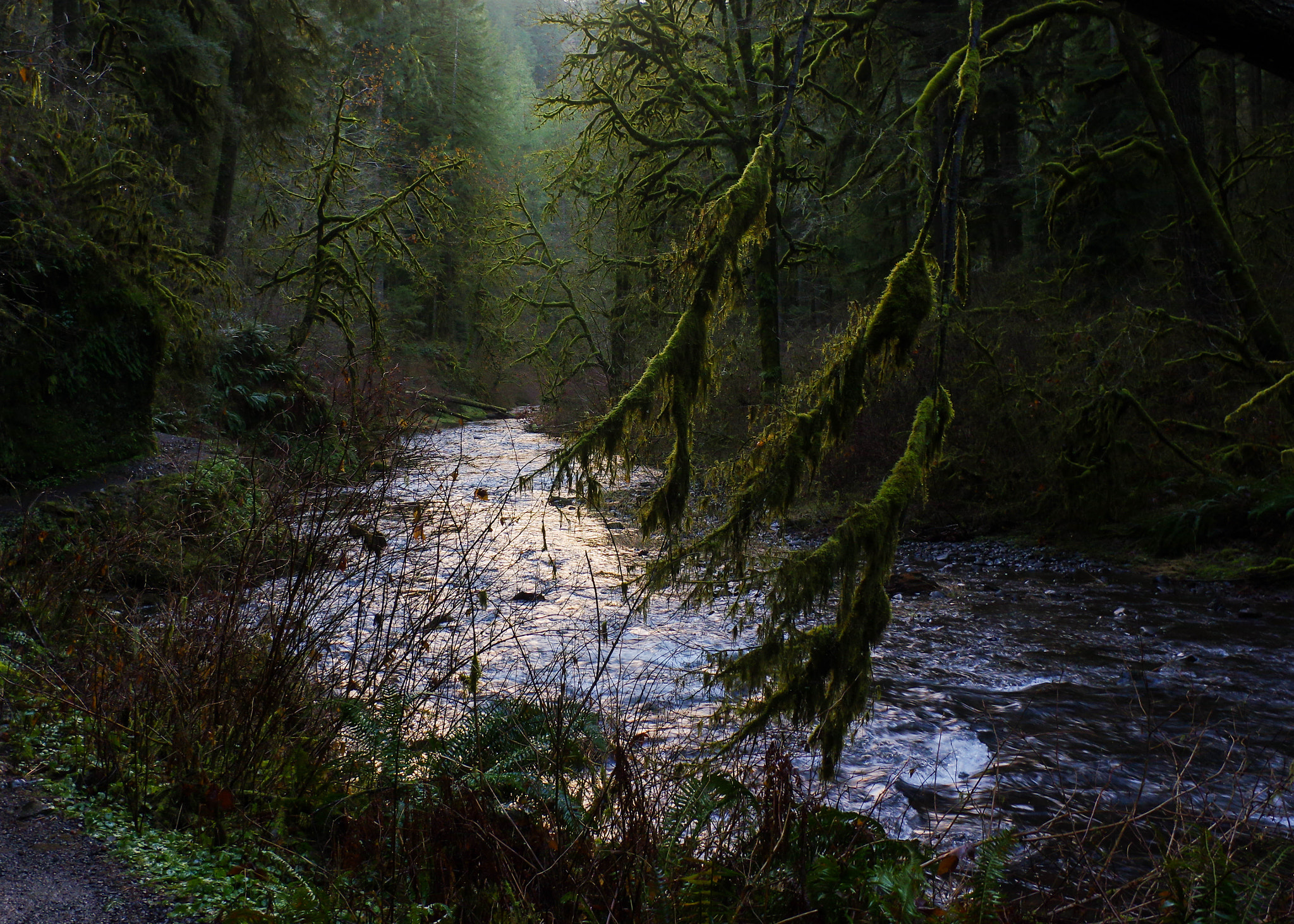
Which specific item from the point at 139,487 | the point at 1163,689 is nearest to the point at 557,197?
the point at 139,487

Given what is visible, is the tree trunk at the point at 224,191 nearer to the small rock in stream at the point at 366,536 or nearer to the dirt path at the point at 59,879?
the small rock in stream at the point at 366,536

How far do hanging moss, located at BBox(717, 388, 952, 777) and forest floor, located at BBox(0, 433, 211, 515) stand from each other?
637cm

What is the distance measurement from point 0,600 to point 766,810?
5223 mm

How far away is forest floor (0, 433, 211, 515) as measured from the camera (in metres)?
7.88

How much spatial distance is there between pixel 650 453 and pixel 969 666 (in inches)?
371

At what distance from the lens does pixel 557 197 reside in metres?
16.1

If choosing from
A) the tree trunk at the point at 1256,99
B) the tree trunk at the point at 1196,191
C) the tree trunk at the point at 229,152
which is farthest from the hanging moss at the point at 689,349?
the tree trunk at the point at 1256,99

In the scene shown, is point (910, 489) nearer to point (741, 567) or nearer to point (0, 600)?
point (741, 567)

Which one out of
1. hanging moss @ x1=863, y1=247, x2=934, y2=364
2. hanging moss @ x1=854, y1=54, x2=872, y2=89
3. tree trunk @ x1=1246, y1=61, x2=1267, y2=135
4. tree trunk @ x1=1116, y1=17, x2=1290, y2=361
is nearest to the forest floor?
hanging moss @ x1=863, y1=247, x2=934, y2=364

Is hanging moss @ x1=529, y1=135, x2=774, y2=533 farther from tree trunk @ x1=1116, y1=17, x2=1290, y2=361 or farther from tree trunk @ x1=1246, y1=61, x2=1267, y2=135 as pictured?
tree trunk @ x1=1246, y1=61, x2=1267, y2=135

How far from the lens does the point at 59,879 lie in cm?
262

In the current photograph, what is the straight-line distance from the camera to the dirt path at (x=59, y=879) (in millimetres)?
2451

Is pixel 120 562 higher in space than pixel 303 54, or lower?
lower

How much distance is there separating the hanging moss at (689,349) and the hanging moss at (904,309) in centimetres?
74
